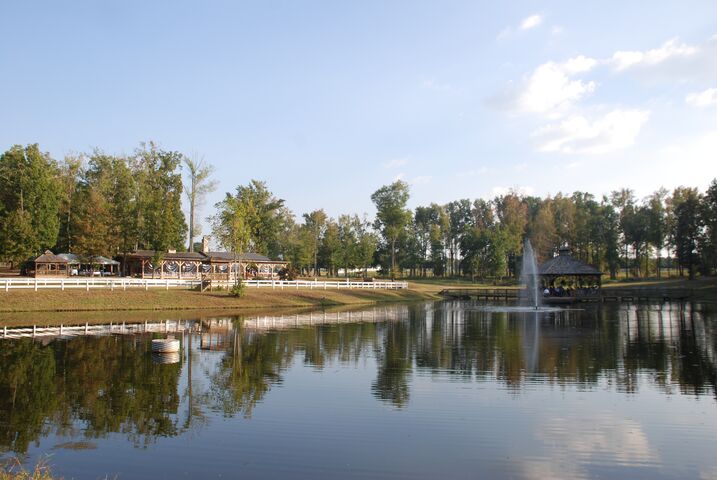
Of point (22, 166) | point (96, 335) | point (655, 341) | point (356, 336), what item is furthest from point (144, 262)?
point (655, 341)

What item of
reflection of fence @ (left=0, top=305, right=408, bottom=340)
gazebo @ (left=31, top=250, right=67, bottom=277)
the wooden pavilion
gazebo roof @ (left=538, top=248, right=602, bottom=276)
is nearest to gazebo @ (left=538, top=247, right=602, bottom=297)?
gazebo roof @ (left=538, top=248, right=602, bottom=276)

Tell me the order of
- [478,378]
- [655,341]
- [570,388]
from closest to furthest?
[570,388] → [478,378] → [655,341]

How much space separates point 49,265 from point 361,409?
64.3 metres

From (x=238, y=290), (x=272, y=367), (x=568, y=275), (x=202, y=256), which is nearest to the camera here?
(x=272, y=367)

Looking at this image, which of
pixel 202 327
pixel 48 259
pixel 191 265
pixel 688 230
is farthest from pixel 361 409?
pixel 688 230

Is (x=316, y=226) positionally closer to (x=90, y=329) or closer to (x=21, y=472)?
(x=90, y=329)

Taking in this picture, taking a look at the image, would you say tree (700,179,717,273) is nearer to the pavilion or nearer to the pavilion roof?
the pavilion roof

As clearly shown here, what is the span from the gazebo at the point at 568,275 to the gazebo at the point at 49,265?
5908 centimetres

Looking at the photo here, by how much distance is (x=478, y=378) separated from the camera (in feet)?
59.6

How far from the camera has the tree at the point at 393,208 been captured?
100938 millimetres

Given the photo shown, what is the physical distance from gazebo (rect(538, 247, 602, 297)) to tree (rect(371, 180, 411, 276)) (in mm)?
36112

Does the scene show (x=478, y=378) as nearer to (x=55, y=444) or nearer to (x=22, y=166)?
(x=55, y=444)

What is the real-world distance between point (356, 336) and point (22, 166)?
191ft

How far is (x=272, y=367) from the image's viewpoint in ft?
65.8
